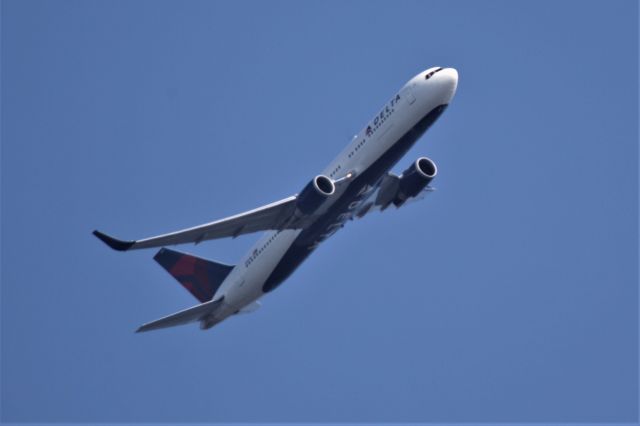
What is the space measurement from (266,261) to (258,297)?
Result: 2211 mm

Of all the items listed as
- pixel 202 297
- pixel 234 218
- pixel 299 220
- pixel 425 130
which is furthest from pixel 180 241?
pixel 425 130

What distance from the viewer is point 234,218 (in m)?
40.4

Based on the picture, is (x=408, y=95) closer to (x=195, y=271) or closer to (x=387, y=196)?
(x=387, y=196)

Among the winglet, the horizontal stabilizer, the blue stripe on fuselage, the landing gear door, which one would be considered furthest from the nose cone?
the horizontal stabilizer

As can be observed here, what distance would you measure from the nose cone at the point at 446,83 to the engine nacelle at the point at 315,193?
17.6 ft

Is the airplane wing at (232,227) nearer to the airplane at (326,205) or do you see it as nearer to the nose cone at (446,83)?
the airplane at (326,205)

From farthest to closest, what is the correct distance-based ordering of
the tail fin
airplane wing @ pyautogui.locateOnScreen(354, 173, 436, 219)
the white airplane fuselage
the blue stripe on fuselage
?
the tail fin → airplane wing @ pyautogui.locateOnScreen(354, 173, 436, 219) → the blue stripe on fuselage → the white airplane fuselage

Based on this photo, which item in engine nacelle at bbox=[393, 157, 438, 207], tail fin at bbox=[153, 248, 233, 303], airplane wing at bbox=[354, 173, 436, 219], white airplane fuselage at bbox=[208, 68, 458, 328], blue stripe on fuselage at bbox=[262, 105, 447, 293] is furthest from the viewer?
tail fin at bbox=[153, 248, 233, 303]

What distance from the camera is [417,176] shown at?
4241cm

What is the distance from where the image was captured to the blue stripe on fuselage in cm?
3909

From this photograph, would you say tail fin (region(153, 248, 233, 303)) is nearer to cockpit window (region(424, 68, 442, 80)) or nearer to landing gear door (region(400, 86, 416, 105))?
landing gear door (region(400, 86, 416, 105))

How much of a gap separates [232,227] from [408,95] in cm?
881

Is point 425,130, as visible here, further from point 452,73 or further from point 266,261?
point 266,261

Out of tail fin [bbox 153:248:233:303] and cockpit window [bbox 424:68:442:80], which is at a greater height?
cockpit window [bbox 424:68:442:80]
